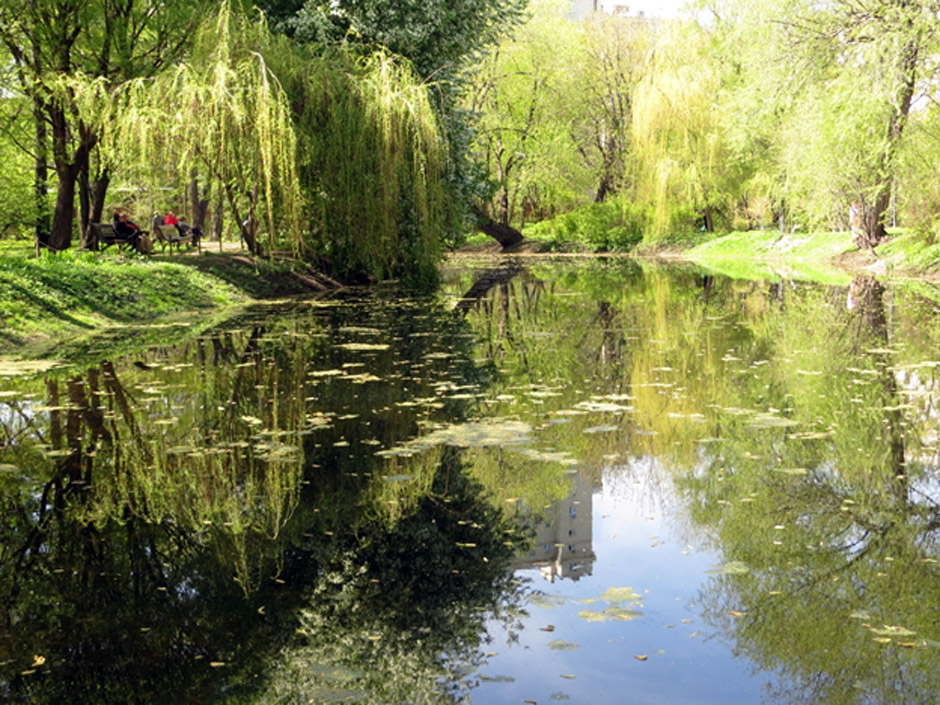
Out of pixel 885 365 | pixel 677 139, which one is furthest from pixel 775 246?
pixel 885 365

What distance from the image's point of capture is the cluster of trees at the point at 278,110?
1847 centimetres

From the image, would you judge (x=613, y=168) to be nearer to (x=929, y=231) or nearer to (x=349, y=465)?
(x=929, y=231)

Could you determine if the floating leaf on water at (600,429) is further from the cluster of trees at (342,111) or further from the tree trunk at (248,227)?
the tree trunk at (248,227)

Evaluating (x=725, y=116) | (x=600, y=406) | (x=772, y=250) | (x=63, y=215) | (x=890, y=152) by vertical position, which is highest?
(x=725, y=116)

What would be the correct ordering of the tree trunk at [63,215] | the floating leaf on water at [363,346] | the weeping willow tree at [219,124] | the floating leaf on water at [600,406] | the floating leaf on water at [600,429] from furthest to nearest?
the tree trunk at [63,215] → the weeping willow tree at [219,124] → the floating leaf on water at [363,346] → the floating leaf on water at [600,406] → the floating leaf on water at [600,429]

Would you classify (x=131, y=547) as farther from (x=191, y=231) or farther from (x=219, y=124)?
(x=191, y=231)

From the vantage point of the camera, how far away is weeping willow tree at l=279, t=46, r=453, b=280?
65.8ft

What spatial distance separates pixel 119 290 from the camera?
54.2ft

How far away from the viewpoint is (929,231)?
24172 mm

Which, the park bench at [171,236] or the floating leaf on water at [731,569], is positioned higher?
the park bench at [171,236]

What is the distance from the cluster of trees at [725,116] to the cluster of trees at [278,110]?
25.6ft

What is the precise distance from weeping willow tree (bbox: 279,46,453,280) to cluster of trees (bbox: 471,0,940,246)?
800cm

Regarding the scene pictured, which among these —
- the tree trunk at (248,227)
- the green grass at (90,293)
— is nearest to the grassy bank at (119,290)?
the green grass at (90,293)

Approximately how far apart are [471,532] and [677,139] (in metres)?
36.4
